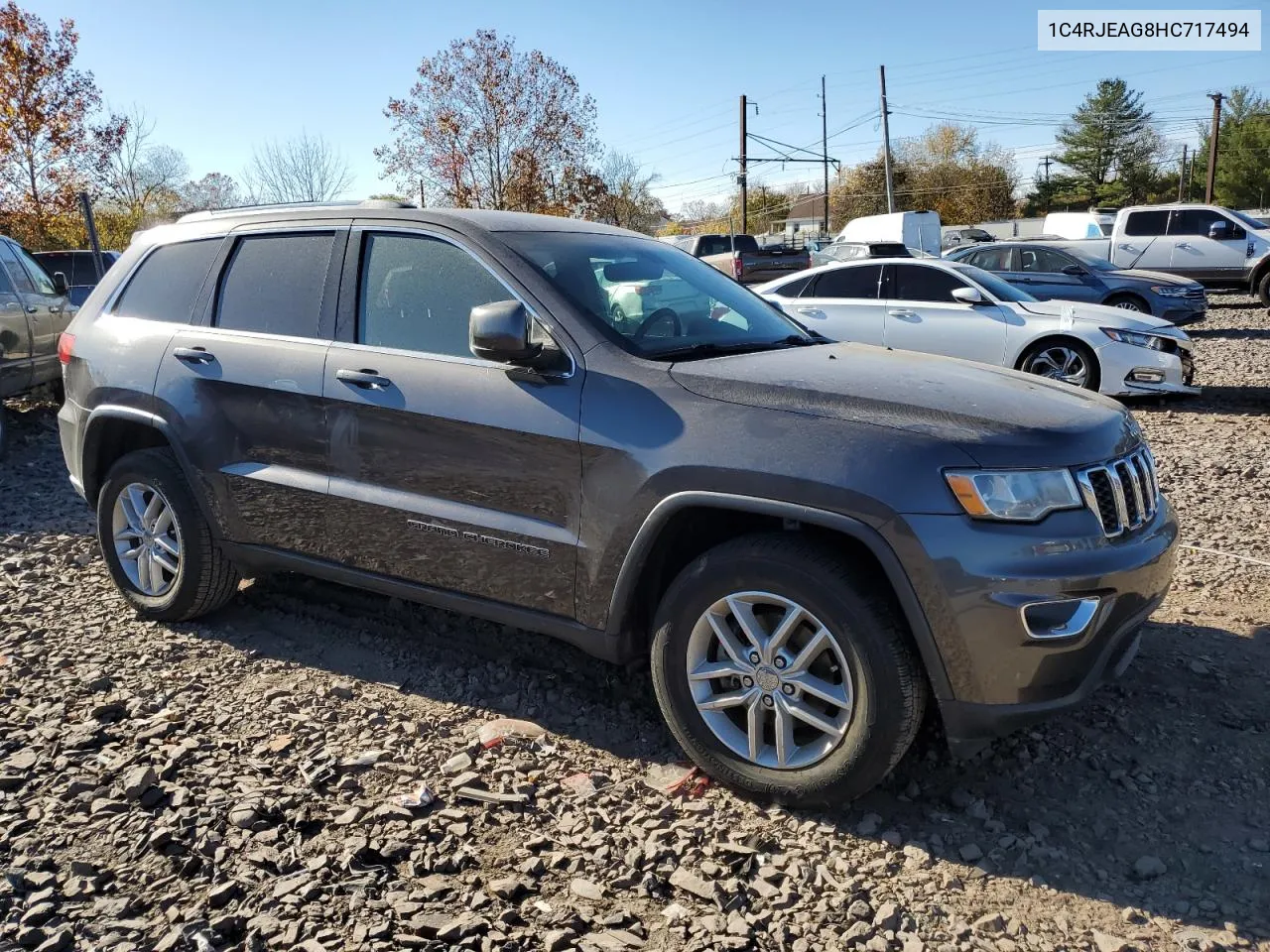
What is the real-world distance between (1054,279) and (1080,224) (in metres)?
10.6

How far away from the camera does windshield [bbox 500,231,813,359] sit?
135 inches

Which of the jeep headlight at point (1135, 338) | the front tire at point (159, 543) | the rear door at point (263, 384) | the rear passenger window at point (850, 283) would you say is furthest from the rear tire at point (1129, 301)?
the front tire at point (159, 543)

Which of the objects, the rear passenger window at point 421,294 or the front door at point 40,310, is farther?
the front door at point 40,310

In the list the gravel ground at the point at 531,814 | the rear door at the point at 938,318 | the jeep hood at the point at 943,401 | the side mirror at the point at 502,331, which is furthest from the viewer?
the rear door at the point at 938,318

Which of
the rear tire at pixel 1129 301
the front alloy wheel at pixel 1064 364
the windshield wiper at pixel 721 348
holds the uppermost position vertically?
the windshield wiper at pixel 721 348

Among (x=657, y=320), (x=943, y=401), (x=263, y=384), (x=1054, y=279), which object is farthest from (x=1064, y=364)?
(x=263, y=384)

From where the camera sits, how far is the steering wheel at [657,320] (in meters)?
3.42

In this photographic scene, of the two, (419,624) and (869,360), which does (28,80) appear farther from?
(869,360)

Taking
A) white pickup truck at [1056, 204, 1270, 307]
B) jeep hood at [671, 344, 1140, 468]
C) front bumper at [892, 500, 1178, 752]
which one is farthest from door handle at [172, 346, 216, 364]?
white pickup truck at [1056, 204, 1270, 307]

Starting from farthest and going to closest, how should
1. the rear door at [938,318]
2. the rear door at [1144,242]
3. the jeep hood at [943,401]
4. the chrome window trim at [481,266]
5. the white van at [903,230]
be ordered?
the white van at [903,230] → the rear door at [1144,242] → the rear door at [938,318] → the chrome window trim at [481,266] → the jeep hood at [943,401]

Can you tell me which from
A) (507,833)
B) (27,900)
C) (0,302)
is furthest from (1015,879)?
(0,302)

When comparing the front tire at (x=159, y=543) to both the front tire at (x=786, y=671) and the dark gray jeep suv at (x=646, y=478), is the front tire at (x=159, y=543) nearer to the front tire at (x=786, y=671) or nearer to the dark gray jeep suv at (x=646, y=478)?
the dark gray jeep suv at (x=646, y=478)

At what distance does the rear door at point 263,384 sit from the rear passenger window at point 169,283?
4.6 inches

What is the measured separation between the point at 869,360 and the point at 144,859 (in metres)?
2.77
